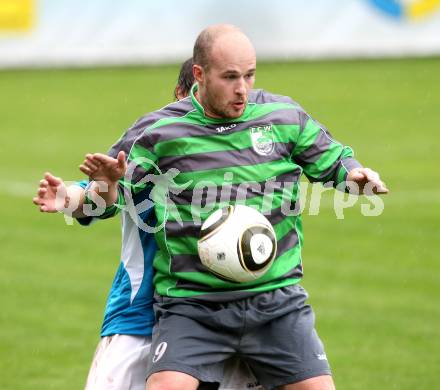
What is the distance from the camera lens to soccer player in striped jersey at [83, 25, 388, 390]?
5.90 m

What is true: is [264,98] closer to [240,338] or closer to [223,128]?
[223,128]

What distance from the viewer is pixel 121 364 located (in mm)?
6176

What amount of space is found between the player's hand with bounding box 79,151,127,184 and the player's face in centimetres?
57

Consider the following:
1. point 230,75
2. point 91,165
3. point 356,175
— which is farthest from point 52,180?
point 356,175

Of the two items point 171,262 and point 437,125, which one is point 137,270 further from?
point 437,125

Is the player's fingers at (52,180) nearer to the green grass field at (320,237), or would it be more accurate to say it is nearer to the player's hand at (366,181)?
the player's hand at (366,181)

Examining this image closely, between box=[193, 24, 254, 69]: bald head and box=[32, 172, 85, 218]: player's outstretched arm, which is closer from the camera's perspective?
box=[32, 172, 85, 218]: player's outstretched arm

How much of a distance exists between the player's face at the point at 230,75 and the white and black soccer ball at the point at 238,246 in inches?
21.0

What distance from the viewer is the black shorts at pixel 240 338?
5.87 metres

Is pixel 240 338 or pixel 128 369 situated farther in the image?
pixel 128 369

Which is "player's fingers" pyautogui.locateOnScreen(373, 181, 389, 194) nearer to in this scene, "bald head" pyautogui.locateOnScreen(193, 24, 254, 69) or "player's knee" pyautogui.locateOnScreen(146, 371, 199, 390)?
"bald head" pyautogui.locateOnScreen(193, 24, 254, 69)

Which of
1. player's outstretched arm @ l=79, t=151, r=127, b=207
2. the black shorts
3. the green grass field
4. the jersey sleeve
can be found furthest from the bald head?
the green grass field

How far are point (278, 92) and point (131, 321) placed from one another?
14.2 m

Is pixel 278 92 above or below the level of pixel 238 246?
above
